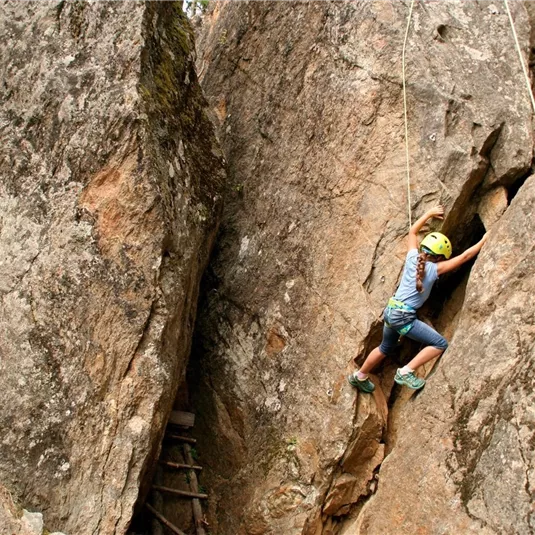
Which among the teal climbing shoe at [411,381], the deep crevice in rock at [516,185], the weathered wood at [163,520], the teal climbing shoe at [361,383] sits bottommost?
the weathered wood at [163,520]

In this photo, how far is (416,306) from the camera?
24.8ft

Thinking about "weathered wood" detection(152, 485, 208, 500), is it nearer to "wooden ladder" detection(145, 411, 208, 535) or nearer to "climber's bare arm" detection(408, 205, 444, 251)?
"wooden ladder" detection(145, 411, 208, 535)

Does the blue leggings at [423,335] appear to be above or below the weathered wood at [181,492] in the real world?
above

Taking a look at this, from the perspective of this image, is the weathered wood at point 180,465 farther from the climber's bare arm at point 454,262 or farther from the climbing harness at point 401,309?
the climber's bare arm at point 454,262

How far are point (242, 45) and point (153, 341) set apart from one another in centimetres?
553

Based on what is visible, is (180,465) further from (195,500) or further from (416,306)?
(416,306)

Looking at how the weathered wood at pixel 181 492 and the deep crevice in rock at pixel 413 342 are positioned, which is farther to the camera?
the weathered wood at pixel 181 492

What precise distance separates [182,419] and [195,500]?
111 centimetres

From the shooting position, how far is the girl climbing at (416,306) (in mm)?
7508

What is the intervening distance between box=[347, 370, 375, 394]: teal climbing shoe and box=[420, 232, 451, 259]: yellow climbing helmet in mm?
1674

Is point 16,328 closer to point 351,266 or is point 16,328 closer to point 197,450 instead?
point 197,450

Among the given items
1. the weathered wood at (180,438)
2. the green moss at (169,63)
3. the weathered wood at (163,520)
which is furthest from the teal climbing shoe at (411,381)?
the green moss at (169,63)

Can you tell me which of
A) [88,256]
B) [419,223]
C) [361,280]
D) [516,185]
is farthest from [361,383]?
[88,256]

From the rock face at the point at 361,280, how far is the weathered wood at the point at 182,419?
0.22m
